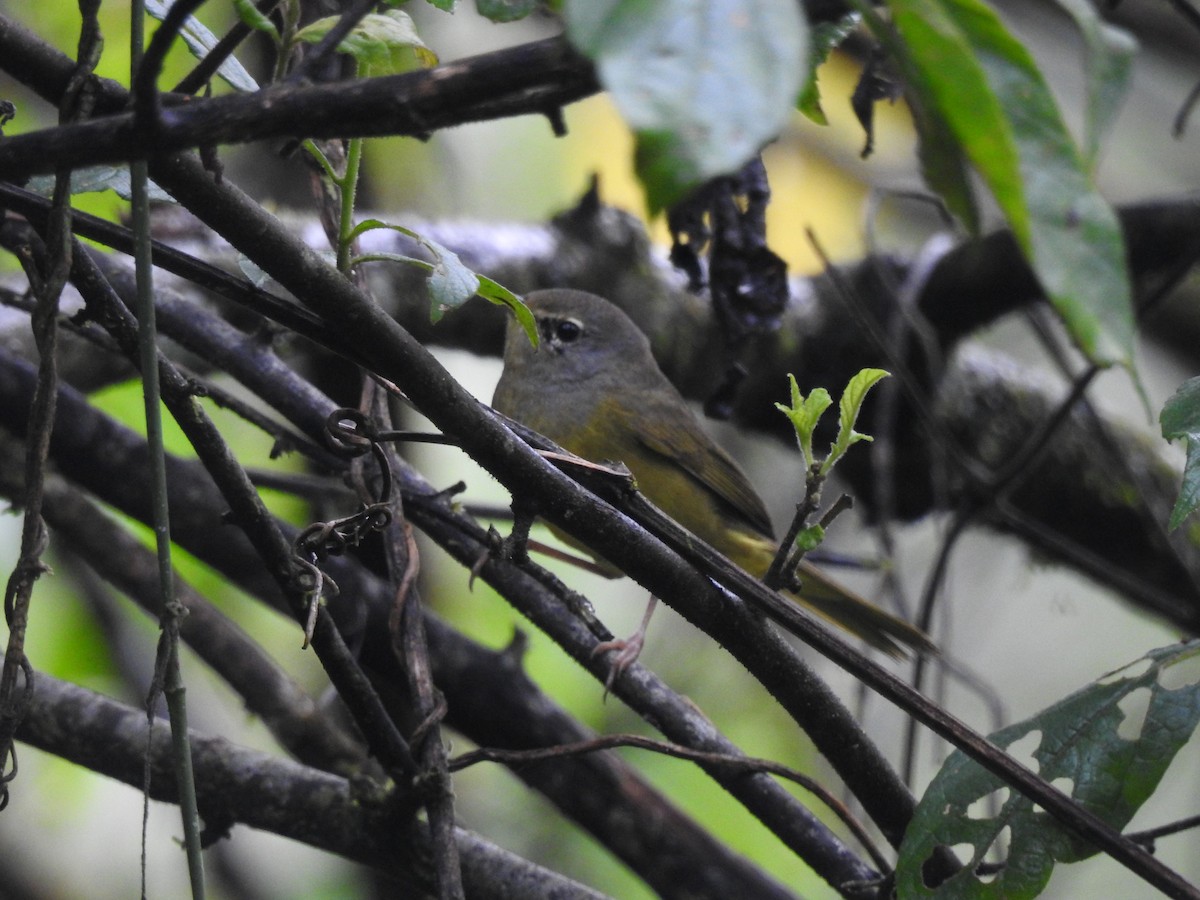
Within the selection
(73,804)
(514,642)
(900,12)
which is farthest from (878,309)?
(900,12)

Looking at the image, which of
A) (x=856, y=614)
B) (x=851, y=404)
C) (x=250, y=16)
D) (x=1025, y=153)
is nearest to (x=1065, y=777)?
(x=851, y=404)

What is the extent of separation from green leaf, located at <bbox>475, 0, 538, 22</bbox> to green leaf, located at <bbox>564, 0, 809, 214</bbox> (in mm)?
418

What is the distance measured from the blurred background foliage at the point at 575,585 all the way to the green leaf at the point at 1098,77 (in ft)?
6.39

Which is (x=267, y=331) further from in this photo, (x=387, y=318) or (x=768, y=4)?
(x=768, y=4)

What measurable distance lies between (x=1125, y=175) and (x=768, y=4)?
769 centimetres

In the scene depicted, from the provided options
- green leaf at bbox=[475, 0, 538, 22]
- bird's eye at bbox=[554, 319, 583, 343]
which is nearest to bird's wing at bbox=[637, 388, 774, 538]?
bird's eye at bbox=[554, 319, 583, 343]

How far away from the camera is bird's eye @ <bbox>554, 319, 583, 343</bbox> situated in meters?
3.91

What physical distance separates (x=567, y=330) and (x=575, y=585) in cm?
203

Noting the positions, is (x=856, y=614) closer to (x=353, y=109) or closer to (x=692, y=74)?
(x=353, y=109)

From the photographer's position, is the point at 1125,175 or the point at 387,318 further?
the point at 1125,175

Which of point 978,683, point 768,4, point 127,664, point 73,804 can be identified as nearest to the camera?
point 768,4

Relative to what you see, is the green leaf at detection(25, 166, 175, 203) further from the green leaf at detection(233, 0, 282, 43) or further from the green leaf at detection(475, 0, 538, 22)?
the green leaf at detection(475, 0, 538, 22)

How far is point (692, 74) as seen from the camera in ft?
2.32

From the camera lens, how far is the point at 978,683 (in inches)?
131
